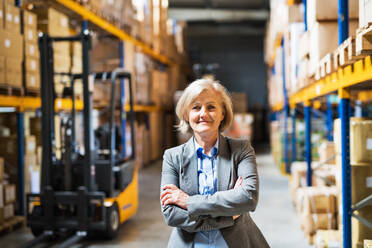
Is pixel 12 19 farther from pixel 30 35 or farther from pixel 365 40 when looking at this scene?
pixel 365 40

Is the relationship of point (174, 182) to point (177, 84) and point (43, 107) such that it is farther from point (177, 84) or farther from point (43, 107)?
point (177, 84)

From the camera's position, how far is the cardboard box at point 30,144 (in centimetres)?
619

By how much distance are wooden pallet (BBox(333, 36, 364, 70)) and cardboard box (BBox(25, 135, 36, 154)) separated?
4.77 m

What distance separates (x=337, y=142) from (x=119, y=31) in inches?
247

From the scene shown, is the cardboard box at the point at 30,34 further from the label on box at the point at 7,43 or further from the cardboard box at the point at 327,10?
the cardboard box at the point at 327,10

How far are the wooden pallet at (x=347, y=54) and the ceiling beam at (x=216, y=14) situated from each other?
52.1 feet

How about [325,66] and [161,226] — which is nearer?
[325,66]

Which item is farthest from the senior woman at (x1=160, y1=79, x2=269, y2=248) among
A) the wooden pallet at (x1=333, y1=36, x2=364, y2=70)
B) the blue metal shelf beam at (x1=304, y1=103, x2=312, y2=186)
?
the blue metal shelf beam at (x1=304, y1=103, x2=312, y2=186)

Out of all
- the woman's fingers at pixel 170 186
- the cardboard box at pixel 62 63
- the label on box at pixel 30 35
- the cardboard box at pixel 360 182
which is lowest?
the cardboard box at pixel 360 182

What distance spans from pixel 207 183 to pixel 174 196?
0.19 metres

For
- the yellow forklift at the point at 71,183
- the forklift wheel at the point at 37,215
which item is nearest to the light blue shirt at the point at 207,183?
the yellow forklift at the point at 71,183

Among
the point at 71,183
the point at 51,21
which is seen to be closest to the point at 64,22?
the point at 51,21

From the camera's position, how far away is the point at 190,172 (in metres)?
2.05

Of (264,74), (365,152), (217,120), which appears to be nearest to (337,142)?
(365,152)
